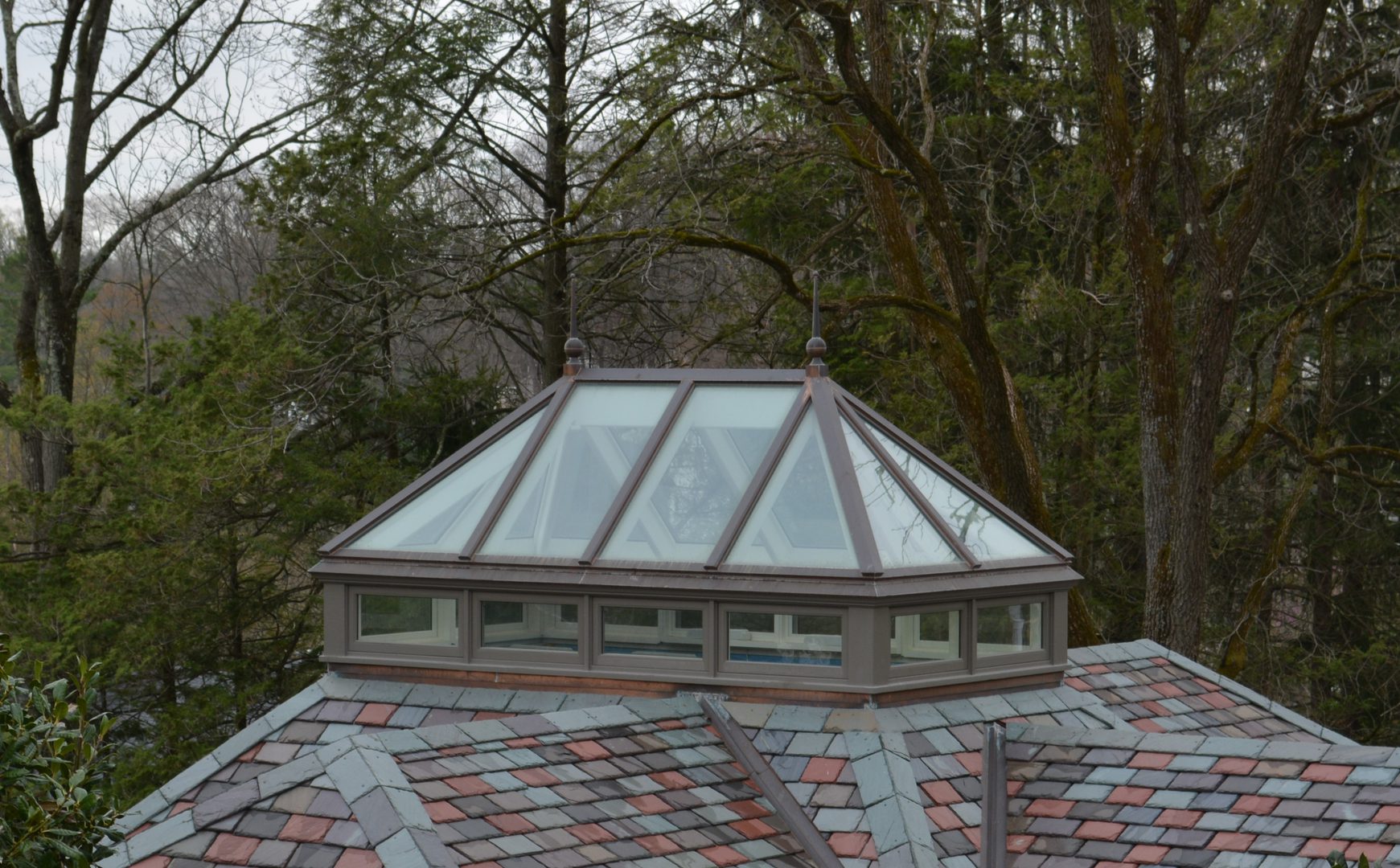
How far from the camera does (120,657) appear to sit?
1545cm

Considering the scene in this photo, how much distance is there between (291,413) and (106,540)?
2.87 m

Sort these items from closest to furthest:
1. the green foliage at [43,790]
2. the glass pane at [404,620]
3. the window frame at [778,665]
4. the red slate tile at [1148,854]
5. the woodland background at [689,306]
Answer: the green foliage at [43,790] < the red slate tile at [1148,854] < the window frame at [778,665] < the glass pane at [404,620] < the woodland background at [689,306]

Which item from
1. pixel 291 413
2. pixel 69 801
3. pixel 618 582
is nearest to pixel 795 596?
pixel 618 582

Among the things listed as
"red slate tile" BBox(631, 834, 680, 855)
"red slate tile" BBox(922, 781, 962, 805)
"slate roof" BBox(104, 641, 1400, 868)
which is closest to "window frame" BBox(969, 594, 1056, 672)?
"slate roof" BBox(104, 641, 1400, 868)

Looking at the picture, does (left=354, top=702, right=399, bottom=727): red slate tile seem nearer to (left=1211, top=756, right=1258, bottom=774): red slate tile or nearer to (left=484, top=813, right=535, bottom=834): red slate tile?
(left=484, top=813, right=535, bottom=834): red slate tile

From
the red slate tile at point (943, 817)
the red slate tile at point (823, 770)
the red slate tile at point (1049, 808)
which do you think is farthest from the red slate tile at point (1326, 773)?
the red slate tile at point (823, 770)

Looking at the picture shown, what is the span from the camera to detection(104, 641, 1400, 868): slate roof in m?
5.67

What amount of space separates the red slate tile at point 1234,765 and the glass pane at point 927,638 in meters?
1.44

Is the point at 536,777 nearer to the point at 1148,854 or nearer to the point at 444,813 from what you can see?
the point at 444,813

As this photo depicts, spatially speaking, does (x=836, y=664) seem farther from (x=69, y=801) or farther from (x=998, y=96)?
(x=998, y=96)

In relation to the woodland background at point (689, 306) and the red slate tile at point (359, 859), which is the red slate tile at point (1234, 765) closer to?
the red slate tile at point (359, 859)

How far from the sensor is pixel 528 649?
774 cm

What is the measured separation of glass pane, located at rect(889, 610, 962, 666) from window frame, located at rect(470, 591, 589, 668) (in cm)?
161

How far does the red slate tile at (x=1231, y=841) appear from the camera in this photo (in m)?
5.95
